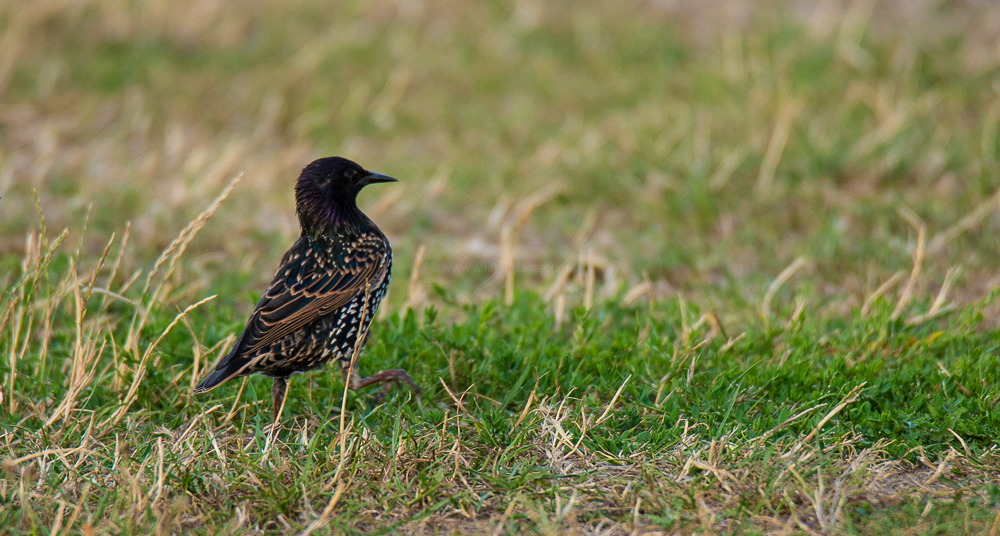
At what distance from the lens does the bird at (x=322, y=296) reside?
12.1 ft

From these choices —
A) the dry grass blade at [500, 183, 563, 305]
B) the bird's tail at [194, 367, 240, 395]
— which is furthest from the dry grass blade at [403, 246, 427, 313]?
the bird's tail at [194, 367, 240, 395]

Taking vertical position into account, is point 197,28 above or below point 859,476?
above

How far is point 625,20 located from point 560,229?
4.41m

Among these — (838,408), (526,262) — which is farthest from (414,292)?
(838,408)

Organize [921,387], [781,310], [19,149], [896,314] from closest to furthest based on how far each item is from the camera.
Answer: [921,387] → [896,314] → [781,310] → [19,149]

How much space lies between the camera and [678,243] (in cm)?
594

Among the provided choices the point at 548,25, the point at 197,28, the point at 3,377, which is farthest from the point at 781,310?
the point at 197,28

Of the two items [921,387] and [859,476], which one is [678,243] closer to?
[921,387]

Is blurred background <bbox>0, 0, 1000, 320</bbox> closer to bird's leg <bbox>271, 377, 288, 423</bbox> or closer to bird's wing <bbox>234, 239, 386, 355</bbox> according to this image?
bird's wing <bbox>234, 239, 386, 355</bbox>

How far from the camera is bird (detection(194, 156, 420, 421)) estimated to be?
3697 millimetres

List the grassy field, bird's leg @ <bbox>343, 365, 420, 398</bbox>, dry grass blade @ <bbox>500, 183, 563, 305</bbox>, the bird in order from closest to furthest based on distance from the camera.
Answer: the grassy field < the bird < bird's leg @ <bbox>343, 365, 420, 398</bbox> < dry grass blade @ <bbox>500, 183, 563, 305</bbox>

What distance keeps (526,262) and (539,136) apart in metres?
2.11

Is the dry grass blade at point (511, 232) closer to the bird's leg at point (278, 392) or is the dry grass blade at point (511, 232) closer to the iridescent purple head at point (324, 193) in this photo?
the iridescent purple head at point (324, 193)

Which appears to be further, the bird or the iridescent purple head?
the iridescent purple head
